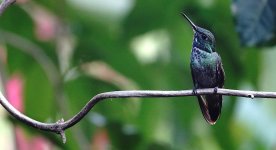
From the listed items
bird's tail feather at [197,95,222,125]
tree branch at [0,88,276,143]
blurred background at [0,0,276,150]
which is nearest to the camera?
tree branch at [0,88,276,143]

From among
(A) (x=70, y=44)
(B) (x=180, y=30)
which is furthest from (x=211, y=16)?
(A) (x=70, y=44)

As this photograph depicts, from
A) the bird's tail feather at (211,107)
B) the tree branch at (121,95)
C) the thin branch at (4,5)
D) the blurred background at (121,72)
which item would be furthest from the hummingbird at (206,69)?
the blurred background at (121,72)

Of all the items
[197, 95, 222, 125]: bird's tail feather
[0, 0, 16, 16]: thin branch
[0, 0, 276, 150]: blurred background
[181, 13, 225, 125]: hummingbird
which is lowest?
[0, 0, 276, 150]: blurred background

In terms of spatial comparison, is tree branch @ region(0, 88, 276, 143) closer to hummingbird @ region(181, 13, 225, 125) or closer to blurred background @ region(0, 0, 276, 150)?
hummingbird @ region(181, 13, 225, 125)

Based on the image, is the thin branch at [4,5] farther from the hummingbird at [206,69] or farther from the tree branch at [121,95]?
the hummingbird at [206,69]

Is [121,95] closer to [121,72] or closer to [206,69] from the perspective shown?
[206,69]

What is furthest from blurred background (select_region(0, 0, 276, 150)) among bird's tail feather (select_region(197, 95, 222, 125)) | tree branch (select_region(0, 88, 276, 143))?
tree branch (select_region(0, 88, 276, 143))
